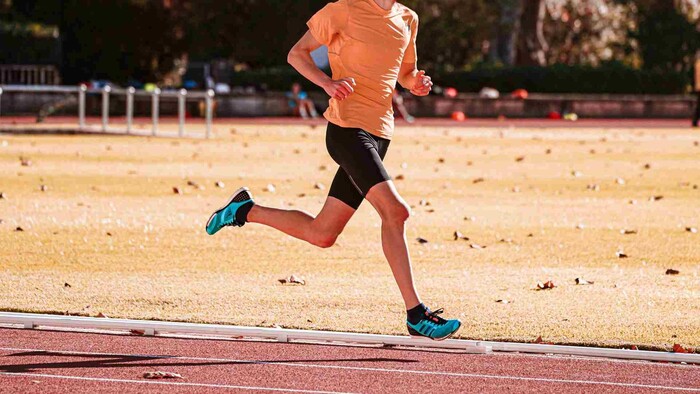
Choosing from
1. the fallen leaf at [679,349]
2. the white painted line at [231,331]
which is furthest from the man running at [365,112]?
the fallen leaf at [679,349]

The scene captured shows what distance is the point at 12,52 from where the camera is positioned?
147 feet

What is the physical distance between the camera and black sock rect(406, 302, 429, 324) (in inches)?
290

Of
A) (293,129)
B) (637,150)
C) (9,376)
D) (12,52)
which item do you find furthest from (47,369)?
(12,52)

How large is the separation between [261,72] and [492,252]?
37329 millimetres

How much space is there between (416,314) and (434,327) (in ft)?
0.38

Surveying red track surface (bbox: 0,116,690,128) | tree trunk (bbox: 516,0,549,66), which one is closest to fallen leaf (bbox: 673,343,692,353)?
red track surface (bbox: 0,116,690,128)

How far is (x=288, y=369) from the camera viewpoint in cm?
671

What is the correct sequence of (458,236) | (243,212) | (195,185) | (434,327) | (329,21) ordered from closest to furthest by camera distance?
1. (434,327)
2. (329,21)
3. (243,212)
4. (458,236)
5. (195,185)

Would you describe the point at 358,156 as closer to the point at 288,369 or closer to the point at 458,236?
the point at 288,369

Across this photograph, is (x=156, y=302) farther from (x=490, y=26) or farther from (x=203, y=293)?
(x=490, y=26)

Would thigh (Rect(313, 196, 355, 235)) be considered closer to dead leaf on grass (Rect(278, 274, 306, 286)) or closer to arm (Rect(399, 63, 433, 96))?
arm (Rect(399, 63, 433, 96))

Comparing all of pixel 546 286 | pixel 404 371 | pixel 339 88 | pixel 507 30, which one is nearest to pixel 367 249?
pixel 546 286

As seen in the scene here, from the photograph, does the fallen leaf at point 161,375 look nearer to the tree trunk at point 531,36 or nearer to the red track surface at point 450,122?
the red track surface at point 450,122

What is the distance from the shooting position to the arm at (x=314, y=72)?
740cm
